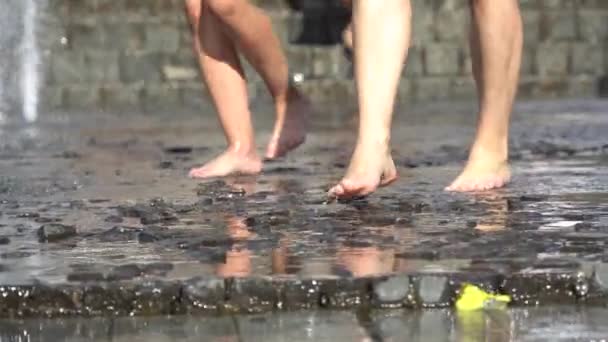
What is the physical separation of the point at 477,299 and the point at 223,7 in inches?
96.6

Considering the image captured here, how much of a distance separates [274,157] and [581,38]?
6.79 meters

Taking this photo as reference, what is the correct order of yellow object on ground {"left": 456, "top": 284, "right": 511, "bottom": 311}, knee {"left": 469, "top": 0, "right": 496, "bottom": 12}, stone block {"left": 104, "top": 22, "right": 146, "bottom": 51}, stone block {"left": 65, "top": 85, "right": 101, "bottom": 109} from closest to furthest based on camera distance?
yellow object on ground {"left": 456, "top": 284, "right": 511, "bottom": 311} → knee {"left": 469, "top": 0, "right": 496, "bottom": 12} → stone block {"left": 65, "top": 85, "right": 101, "bottom": 109} → stone block {"left": 104, "top": 22, "right": 146, "bottom": 51}

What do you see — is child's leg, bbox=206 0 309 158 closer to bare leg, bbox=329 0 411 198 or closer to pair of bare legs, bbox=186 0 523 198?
pair of bare legs, bbox=186 0 523 198

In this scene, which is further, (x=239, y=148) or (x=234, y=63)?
(x=239, y=148)

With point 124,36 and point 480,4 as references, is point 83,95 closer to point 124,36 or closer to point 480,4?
point 124,36

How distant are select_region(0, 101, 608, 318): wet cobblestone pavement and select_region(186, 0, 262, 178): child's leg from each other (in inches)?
5.1

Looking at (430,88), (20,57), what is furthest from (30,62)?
(430,88)

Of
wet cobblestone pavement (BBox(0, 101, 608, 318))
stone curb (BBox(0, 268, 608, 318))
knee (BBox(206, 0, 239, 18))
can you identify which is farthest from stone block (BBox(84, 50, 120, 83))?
stone curb (BBox(0, 268, 608, 318))

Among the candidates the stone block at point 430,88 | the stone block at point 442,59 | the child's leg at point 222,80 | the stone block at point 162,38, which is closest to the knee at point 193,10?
the child's leg at point 222,80

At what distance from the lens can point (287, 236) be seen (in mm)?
4141

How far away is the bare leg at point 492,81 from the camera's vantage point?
508 cm

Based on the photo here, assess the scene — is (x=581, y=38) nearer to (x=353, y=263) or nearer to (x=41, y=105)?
(x=41, y=105)

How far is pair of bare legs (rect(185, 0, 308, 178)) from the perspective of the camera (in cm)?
575

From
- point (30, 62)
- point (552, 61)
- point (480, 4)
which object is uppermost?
point (480, 4)
